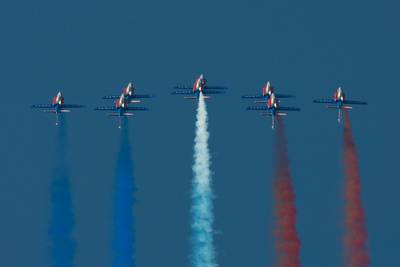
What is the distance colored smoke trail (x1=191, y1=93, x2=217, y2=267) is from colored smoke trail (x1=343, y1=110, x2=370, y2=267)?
1176cm

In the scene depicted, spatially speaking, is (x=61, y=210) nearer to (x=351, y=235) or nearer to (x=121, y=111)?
(x=121, y=111)

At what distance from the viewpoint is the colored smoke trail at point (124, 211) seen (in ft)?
440

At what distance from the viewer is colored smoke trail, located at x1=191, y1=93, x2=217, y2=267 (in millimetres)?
132750

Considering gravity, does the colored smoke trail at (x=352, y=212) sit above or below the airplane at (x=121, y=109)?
below

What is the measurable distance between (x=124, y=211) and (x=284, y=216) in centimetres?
1426

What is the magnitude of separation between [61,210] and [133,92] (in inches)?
785

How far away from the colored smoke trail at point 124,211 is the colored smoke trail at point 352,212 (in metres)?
18.7

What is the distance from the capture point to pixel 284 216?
437ft

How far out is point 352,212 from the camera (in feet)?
447

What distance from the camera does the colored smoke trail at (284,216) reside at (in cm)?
13012

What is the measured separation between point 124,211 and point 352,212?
1989cm

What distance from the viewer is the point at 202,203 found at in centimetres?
13662

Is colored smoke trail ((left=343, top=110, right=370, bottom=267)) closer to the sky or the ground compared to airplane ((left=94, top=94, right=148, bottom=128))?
closer to the ground

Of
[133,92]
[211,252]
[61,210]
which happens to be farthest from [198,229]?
[133,92]
